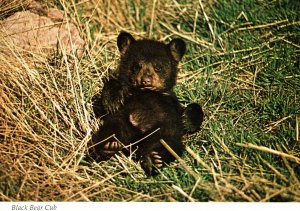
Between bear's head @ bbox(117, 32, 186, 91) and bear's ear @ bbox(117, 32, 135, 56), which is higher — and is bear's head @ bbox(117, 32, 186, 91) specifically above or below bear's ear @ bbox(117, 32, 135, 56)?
below

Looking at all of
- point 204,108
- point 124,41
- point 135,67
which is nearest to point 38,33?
point 124,41

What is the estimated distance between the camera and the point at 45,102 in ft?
11.9

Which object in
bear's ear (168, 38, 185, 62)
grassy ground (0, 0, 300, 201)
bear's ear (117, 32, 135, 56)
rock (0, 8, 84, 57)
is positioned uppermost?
rock (0, 8, 84, 57)

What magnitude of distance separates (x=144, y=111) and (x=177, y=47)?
0.68 meters

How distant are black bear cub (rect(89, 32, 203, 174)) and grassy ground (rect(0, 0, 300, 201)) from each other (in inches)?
5.1

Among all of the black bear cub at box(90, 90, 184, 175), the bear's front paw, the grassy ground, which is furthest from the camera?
the bear's front paw

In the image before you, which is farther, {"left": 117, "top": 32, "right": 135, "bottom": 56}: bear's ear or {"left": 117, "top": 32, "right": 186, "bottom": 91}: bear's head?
{"left": 117, "top": 32, "right": 135, "bottom": 56}: bear's ear

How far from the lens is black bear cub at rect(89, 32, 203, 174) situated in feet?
10.7

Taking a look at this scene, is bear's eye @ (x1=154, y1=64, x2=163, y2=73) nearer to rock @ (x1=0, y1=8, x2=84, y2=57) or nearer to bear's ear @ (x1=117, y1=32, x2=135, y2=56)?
bear's ear @ (x1=117, y1=32, x2=135, y2=56)

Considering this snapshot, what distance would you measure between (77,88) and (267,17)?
6.53ft

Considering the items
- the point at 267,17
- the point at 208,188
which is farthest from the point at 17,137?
the point at 267,17

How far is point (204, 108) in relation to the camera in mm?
3951

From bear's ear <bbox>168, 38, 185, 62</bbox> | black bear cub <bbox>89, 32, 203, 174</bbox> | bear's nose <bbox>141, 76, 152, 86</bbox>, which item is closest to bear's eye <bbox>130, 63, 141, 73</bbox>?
black bear cub <bbox>89, 32, 203, 174</bbox>

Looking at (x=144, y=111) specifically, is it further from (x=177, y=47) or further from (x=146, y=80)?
(x=177, y=47)
